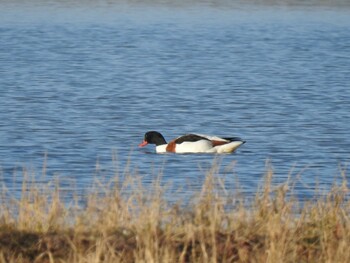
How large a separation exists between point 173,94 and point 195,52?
48.9 ft

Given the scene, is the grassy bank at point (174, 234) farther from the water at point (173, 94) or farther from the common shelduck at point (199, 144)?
the common shelduck at point (199, 144)

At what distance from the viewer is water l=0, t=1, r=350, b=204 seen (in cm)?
1855

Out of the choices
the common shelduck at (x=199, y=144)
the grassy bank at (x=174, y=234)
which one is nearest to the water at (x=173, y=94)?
the common shelduck at (x=199, y=144)

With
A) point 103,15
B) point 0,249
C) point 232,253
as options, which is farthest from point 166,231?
point 103,15

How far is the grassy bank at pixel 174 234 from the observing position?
368 inches

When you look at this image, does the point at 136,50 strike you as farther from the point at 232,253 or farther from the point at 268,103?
the point at 232,253

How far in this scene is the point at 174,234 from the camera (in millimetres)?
9812

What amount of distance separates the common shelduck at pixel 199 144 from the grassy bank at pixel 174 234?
904 centimetres

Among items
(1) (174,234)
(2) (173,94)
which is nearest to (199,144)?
(2) (173,94)

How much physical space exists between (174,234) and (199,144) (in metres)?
10.3

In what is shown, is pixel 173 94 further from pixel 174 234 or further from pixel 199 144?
pixel 174 234

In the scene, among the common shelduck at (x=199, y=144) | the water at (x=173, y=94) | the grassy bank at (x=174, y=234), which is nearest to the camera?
the grassy bank at (x=174, y=234)

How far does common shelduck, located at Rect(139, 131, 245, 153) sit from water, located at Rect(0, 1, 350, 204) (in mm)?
186

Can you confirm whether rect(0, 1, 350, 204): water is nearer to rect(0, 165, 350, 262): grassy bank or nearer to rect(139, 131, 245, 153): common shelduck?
rect(139, 131, 245, 153): common shelduck
